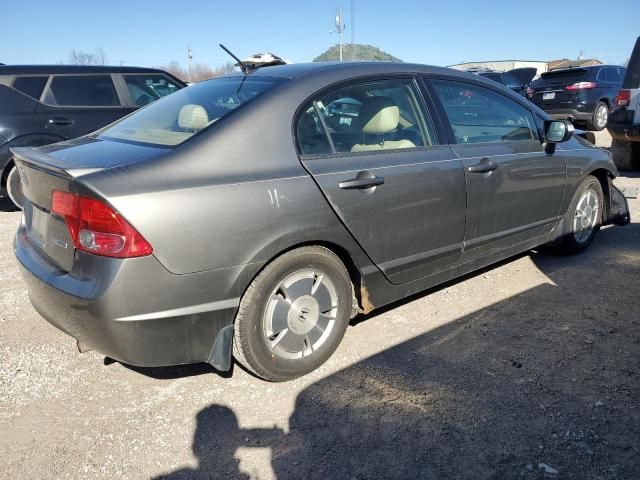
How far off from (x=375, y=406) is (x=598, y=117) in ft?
42.0

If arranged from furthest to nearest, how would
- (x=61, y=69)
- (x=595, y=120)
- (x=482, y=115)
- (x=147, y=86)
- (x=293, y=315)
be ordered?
(x=595, y=120), (x=147, y=86), (x=61, y=69), (x=482, y=115), (x=293, y=315)

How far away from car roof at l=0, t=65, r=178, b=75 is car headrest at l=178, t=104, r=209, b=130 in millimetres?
4687

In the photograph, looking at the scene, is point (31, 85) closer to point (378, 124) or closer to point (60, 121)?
point (60, 121)

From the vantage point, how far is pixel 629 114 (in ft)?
25.7

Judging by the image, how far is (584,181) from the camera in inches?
176

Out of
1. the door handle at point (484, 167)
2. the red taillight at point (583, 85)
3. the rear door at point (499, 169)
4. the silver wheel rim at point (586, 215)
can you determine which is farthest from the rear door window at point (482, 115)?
the red taillight at point (583, 85)

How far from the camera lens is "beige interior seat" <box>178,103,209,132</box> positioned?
268cm

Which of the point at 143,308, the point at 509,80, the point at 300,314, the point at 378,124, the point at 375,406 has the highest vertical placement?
the point at 509,80

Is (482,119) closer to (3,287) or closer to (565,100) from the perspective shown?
(3,287)

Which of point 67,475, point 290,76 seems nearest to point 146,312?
point 67,475

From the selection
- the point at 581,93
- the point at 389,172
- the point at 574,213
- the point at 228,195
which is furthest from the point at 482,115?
the point at 581,93

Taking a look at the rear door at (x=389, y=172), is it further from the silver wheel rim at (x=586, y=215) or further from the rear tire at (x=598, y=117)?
the rear tire at (x=598, y=117)

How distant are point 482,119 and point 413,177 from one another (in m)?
1.05

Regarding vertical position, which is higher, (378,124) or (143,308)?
(378,124)
